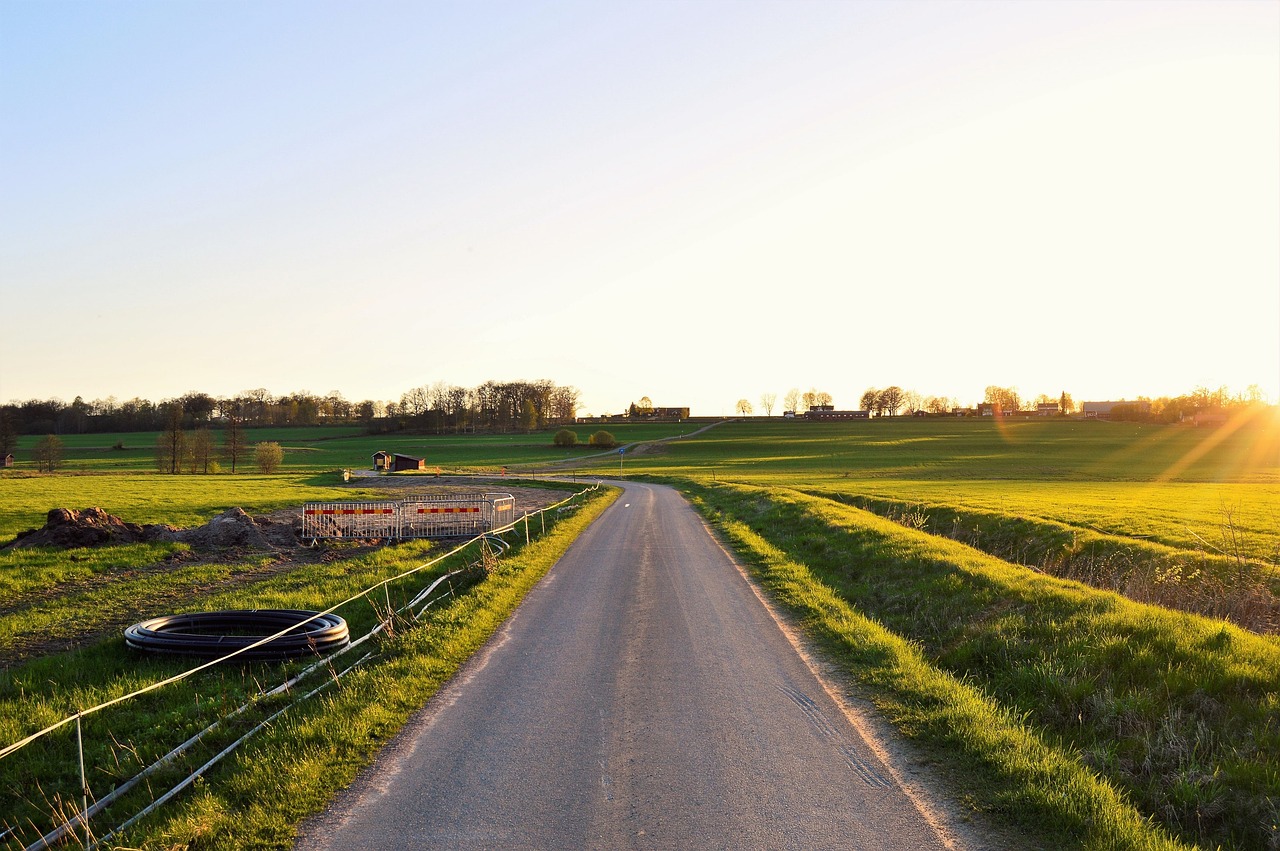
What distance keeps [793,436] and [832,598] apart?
118267 mm

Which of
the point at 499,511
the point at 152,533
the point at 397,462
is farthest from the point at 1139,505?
the point at 397,462

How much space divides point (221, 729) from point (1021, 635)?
10.3 m

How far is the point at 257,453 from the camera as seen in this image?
85500 millimetres

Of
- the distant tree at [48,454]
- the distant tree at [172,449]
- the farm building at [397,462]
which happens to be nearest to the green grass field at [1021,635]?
the farm building at [397,462]

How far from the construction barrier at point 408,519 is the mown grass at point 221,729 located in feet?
36.5

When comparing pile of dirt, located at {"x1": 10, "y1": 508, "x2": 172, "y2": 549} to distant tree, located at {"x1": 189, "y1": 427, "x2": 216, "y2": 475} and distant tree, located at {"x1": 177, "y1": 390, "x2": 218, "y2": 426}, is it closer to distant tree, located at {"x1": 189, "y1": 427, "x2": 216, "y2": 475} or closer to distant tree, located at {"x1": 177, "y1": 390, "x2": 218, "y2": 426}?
distant tree, located at {"x1": 189, "y1": 427, "x2": 216, "y2": 475}

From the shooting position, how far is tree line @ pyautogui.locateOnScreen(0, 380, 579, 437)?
145 m

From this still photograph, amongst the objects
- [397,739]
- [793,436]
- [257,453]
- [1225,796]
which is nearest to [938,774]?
[1225,796]

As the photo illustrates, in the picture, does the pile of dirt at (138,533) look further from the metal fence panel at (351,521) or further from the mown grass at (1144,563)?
the mown grass at (1144,563)

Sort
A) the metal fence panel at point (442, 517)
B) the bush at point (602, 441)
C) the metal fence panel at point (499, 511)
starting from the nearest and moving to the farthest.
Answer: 1. the metal fence panel at point (442, 517)
2. the metal fence panel at point (499, 511)
3. the bush at point (602, 441)

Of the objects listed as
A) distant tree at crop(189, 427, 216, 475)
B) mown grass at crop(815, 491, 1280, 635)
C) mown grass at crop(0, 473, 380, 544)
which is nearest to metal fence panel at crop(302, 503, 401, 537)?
mown grass at crop(0, 473, 380, 544)

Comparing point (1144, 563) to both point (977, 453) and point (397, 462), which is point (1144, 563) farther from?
point (977, 453)

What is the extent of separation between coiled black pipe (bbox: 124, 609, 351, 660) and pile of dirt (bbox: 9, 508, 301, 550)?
404 inches

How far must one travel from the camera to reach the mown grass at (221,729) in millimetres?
5828
